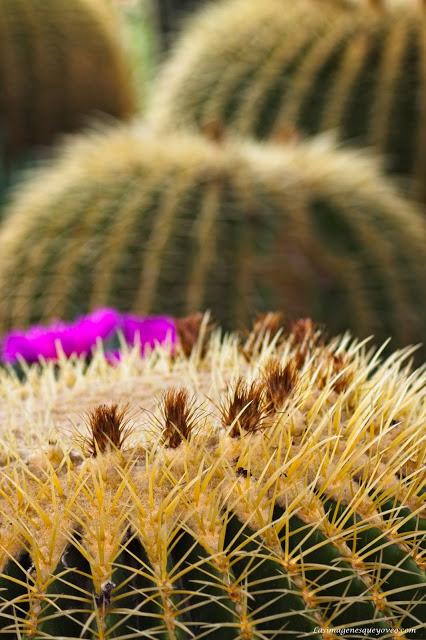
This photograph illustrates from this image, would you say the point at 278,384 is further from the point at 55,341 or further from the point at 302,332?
the point at 55,341

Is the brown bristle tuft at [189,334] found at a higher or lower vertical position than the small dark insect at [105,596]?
higher

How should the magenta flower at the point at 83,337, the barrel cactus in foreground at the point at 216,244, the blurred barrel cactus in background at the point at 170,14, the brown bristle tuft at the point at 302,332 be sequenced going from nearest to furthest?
the brown bristle tuft at the point at 302,332 < the magenta flower at the point at 83,337 < the barrel cactus in foreground at the point at 216,244 < the blurred barrel cactus in background at the point at 170,14

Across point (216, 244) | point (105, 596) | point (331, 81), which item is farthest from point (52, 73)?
point (105, 596)

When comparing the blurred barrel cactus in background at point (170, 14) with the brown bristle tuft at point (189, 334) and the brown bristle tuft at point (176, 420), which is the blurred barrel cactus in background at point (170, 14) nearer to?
the brown bristle tuft at point (189, 334)

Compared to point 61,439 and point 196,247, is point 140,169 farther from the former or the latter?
point 61,439

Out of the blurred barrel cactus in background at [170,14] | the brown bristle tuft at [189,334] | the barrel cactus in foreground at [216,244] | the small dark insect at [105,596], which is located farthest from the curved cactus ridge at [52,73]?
the small dark insect at [105,596]

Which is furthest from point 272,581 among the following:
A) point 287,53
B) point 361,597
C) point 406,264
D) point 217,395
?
point 287,53

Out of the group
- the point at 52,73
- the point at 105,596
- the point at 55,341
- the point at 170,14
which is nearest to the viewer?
the point at 105,596

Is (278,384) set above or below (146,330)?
above
